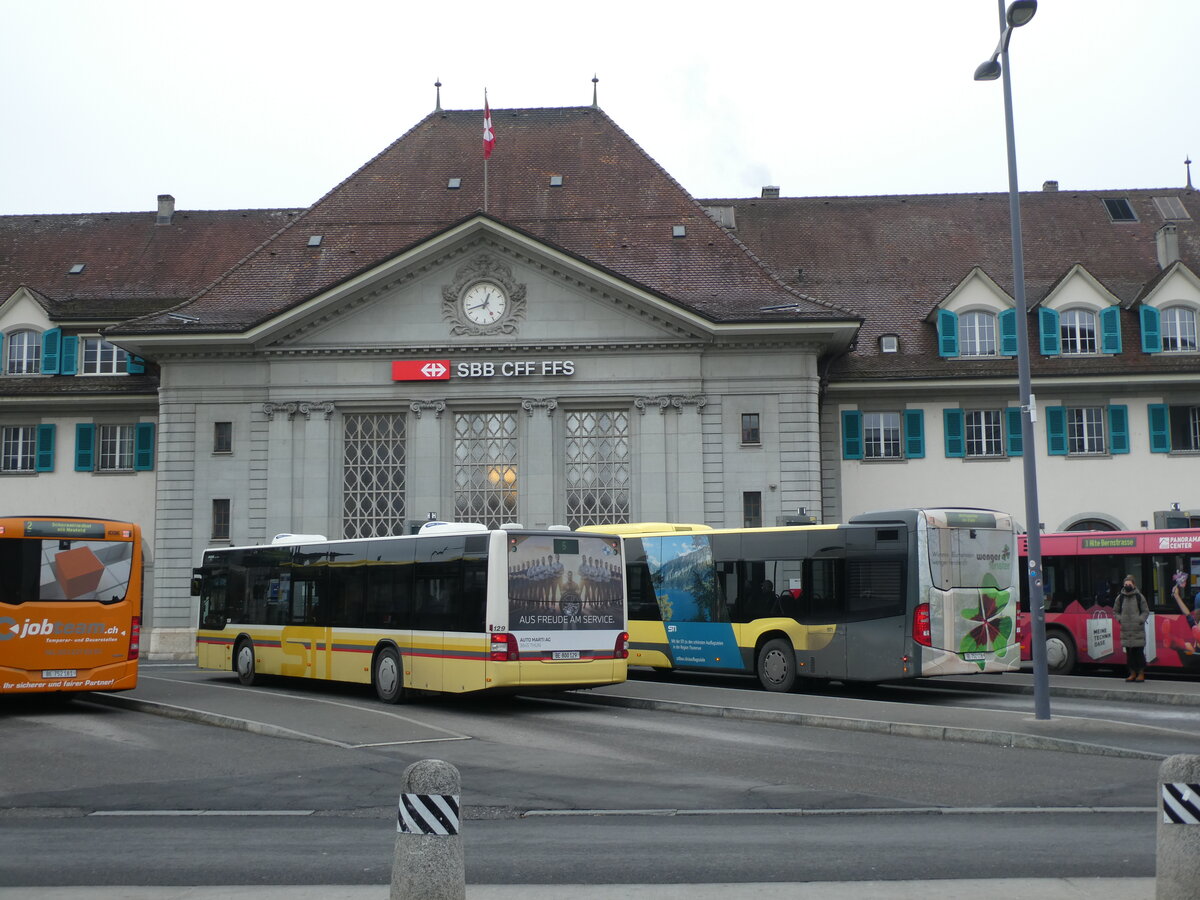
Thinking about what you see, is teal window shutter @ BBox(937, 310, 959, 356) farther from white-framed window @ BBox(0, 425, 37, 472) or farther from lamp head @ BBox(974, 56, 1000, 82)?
white-framed window @ BBox(0, 425, 37, 472)

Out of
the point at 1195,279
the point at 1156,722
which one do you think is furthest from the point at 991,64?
the point at 1195,279

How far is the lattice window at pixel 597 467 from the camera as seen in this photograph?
36.0 meters

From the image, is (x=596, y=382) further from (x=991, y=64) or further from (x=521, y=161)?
(x=991, y=64)

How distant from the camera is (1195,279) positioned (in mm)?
37812

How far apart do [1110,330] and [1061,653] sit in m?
15.5

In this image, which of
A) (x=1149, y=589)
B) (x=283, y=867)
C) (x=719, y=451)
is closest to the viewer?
(x=283, y=867)

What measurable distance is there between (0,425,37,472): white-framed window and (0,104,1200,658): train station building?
0.23 feet

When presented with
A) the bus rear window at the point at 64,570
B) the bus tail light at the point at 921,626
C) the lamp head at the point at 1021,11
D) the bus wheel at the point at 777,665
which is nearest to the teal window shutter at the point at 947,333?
the bus wheel at the point at 777,665

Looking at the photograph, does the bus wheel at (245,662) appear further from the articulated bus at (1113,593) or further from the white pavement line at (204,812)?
the articulated bus at (1113,593)

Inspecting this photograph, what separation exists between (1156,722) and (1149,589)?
24.9 ft

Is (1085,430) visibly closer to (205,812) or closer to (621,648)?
(621,648)

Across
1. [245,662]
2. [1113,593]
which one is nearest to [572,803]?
[245,662]

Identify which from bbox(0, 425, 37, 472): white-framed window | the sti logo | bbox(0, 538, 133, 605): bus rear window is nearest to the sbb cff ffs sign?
the sti logo

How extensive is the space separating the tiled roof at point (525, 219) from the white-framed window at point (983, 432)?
5.79 meters
